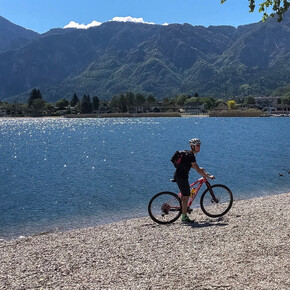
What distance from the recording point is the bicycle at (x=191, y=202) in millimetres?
13856

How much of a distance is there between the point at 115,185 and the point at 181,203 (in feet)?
58.7

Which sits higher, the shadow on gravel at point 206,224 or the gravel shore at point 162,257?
the gravel shore at point 162,257

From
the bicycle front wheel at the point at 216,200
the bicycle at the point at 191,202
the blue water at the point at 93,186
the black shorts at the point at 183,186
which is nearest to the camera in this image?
the black shorts at the point at 183,186

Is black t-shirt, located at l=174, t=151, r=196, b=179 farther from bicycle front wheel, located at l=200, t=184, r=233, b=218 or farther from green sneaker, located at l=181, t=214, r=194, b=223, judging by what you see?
green sneaker, located at l=181, t=214, r=194, b=223

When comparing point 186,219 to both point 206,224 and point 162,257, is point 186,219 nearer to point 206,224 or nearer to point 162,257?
point 206,224

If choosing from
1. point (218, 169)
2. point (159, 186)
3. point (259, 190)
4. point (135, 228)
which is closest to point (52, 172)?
point (159, 186)

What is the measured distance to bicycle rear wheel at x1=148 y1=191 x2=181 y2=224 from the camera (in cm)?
1375

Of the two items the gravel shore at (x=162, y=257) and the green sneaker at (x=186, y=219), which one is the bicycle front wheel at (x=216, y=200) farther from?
the green sneaker at (x=186, y=219)

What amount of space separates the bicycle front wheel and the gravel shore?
526 millimetres

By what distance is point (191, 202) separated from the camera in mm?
14023

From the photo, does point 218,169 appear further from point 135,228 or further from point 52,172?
point 135,228

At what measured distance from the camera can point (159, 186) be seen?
3059 cm

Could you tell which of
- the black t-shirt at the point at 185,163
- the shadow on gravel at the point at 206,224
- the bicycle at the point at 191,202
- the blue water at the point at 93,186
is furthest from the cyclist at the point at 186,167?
the blue water at the point at 93,186

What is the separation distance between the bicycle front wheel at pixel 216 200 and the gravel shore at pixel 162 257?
53 centimetres
